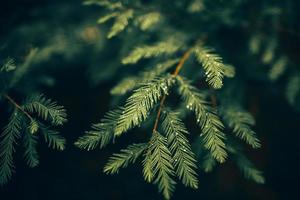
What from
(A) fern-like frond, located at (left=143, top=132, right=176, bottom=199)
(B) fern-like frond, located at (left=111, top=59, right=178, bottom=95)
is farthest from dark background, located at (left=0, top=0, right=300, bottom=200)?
(A) fern-like frond, located at (left=143, top=132, right=176, bottom=199)

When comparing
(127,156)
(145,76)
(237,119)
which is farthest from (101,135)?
(237,119)

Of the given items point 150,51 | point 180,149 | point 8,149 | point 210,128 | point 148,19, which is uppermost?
point 148,19

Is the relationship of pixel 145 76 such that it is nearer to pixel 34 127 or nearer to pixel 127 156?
pixel 127 156

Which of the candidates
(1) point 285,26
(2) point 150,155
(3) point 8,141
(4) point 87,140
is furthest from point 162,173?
(1) point 285,26

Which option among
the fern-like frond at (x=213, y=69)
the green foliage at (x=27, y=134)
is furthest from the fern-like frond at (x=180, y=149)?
the green foliage at (x=27, y=134)

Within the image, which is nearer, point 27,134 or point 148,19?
point 27,134

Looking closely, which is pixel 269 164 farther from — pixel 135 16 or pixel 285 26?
pixel 135 16
